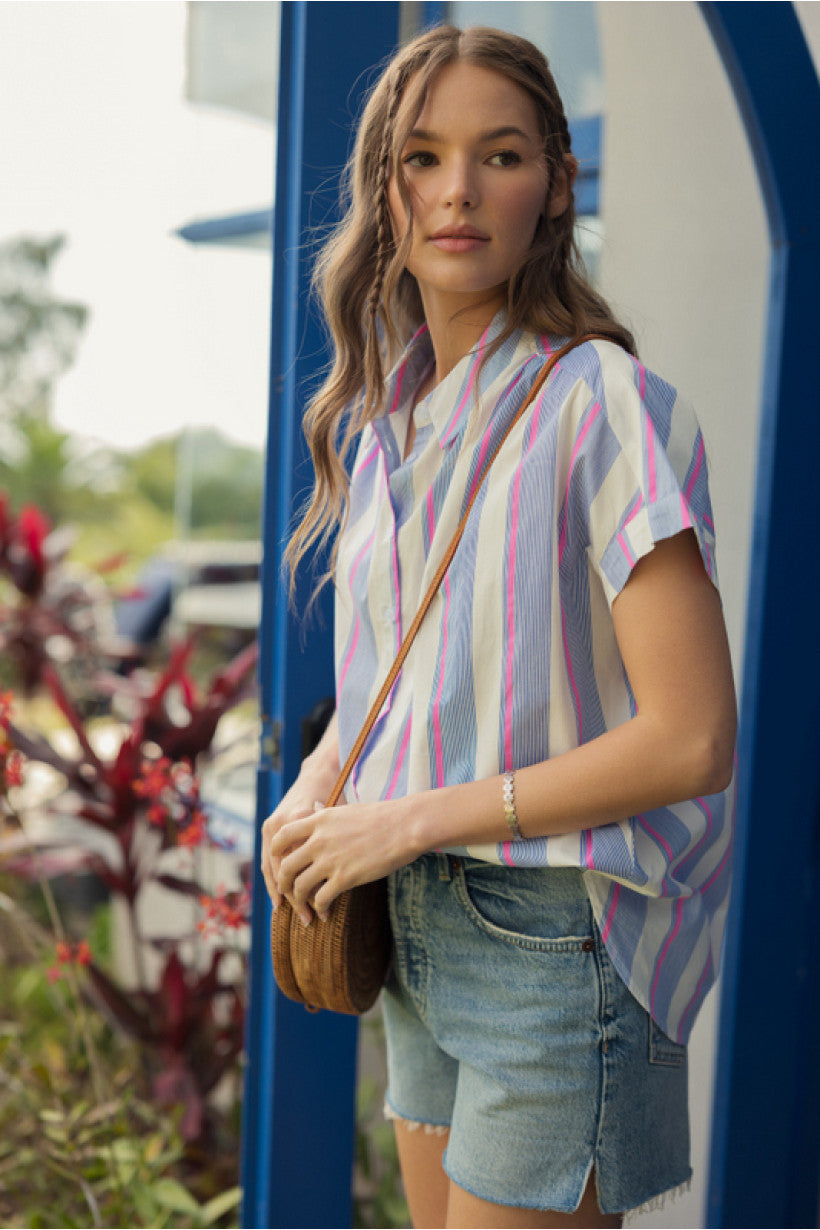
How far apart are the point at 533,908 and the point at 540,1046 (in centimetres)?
13

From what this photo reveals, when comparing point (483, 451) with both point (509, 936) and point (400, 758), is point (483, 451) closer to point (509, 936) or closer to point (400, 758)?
point (400, 758)

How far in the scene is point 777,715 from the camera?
70.5 inches

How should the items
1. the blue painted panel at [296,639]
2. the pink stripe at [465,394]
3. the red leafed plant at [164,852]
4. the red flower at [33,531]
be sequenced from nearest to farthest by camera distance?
the pink stripe at [465,394], the blue painted panel at [296,639], the red leafed plant at [164,852], the red flower at [33,531]

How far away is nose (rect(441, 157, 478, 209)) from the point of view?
1.11 meters

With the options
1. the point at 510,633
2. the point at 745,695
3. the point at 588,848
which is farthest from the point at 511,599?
the point at 745,695

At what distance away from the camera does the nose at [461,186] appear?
111cm

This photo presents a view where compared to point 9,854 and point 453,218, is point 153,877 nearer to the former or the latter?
point 9,854

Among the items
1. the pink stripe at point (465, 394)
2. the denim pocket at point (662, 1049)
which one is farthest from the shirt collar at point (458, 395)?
the denim pocket at point (662, 1049)

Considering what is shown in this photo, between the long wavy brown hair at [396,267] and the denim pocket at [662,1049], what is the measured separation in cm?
70

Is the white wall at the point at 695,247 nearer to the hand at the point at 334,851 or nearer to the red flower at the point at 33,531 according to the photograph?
the hand at the point at 334,851

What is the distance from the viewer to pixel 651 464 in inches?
39.0

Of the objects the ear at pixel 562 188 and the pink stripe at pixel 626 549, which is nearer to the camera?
the pink stripe at pixel 626 549

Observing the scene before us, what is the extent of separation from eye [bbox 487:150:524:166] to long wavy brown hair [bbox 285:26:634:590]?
4 centimetres

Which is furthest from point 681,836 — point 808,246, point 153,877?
point 153,877
